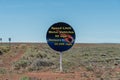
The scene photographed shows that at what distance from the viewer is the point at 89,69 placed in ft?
79.1

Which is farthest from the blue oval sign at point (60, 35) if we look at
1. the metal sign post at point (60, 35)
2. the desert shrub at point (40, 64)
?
the desert shrub at point (40, 64)

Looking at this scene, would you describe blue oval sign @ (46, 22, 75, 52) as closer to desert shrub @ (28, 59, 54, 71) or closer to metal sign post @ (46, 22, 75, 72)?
metal sign post @ (46, 22, 75, 72)

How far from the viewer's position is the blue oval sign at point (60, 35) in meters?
24.0

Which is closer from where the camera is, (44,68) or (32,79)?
(32,79)

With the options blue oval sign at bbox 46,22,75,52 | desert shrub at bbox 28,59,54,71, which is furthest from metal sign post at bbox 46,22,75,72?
desert shrub at bbox 28,59,54,71

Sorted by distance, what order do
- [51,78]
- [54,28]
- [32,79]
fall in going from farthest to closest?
[54,28] < [51,78] < [32,79]

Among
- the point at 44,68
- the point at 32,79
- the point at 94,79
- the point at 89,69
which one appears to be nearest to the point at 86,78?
the point at 94,79

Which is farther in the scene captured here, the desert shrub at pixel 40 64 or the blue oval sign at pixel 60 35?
the desert shrub at pixel 40 64

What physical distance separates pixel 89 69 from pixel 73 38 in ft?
6.47

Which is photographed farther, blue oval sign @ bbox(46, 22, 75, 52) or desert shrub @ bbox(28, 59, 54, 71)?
desert shrub @ bbox(28, 59, 54, 71)

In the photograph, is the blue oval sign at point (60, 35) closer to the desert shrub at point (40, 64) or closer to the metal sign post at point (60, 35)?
the metal sign post at point (60, 35)

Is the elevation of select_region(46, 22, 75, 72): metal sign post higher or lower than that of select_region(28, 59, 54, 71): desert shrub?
higher

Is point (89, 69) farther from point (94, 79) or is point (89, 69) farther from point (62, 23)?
point (94, 79)

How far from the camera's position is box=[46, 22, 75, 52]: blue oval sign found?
944 inches
